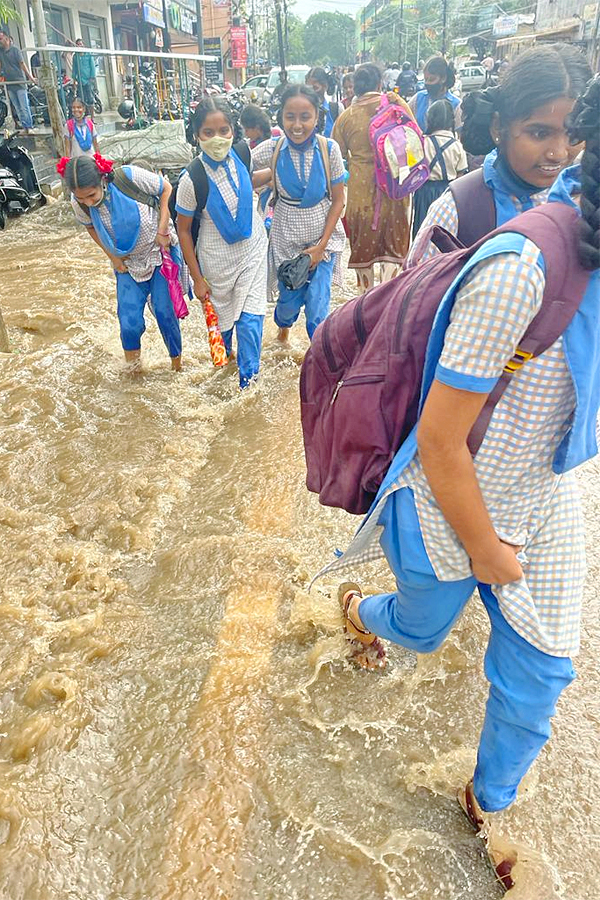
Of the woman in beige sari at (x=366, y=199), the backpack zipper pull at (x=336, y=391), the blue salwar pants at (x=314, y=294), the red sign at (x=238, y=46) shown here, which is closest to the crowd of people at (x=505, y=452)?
the backpack zipper pull at (x=336, y=391)

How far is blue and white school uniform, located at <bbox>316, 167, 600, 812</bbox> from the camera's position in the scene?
1.16 meters

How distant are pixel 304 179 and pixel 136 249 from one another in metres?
1.17

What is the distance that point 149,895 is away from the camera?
1747mm

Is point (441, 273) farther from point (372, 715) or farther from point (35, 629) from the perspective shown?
point (35, 629)

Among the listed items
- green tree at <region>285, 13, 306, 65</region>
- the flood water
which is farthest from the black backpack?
green tree at <region>285, 13, 306, 65</region>

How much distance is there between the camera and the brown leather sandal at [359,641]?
2.26m

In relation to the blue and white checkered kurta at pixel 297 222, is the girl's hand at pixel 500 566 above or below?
below

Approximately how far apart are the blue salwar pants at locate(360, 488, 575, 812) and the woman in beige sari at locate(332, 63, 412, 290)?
175 inches

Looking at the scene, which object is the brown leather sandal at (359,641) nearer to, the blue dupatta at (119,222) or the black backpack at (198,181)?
the black backpack at (198,181)

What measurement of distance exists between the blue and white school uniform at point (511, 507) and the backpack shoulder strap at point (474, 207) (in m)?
0.81

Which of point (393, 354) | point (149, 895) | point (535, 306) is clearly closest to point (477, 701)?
point (149, 895)

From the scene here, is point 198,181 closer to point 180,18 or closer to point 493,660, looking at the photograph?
point 493,660

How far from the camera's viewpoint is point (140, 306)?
4707 millimetres

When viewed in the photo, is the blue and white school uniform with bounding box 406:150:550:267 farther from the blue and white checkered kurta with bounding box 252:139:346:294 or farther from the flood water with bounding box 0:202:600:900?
the blue and white checkered kurta with bounding box 252:139:346:294
